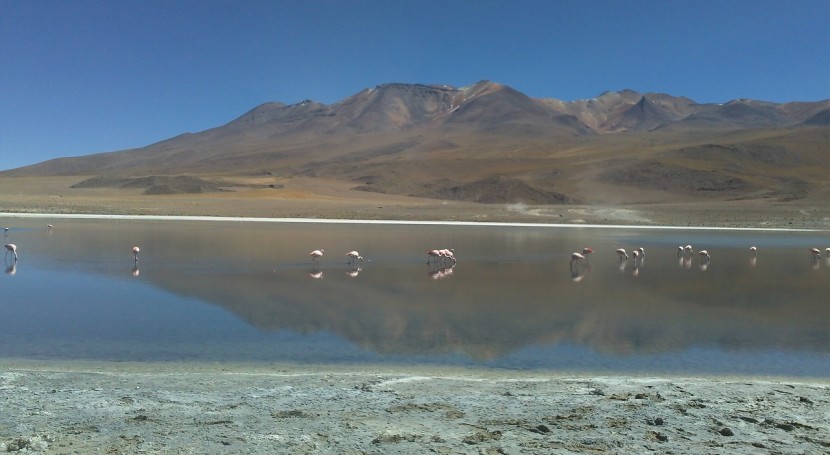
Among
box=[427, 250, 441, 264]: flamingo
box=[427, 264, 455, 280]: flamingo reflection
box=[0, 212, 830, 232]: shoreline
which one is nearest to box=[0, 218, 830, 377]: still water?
box=[427, 264, 455, 280]: flamingo reflection

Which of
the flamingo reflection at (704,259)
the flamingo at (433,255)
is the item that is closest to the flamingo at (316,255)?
the flamingo at (433,255)

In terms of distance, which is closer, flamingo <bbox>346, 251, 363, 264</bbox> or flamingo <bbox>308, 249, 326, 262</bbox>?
flamingo <bbox>308, 249, 326, 262</bbox>

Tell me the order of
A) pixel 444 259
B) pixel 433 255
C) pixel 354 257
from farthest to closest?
pixel 444 259
pixel 433 255
pixel 354 257

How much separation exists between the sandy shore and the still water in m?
0.99

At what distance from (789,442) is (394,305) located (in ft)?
27.8

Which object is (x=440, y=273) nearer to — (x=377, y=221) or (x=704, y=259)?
(x=704, y=259)

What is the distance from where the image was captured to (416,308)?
13.3 meters

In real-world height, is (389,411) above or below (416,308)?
below

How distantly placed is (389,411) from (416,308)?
6623mm

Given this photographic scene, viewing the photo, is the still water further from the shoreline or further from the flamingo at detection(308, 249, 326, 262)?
the shoreline

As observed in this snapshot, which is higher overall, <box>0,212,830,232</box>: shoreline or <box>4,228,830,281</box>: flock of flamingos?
<box>0,212,830,232</box>: shoreline

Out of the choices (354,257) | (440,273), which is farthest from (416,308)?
(354,257)

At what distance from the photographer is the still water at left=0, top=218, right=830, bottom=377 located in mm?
9609

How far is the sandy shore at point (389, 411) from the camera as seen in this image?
5.71 m
